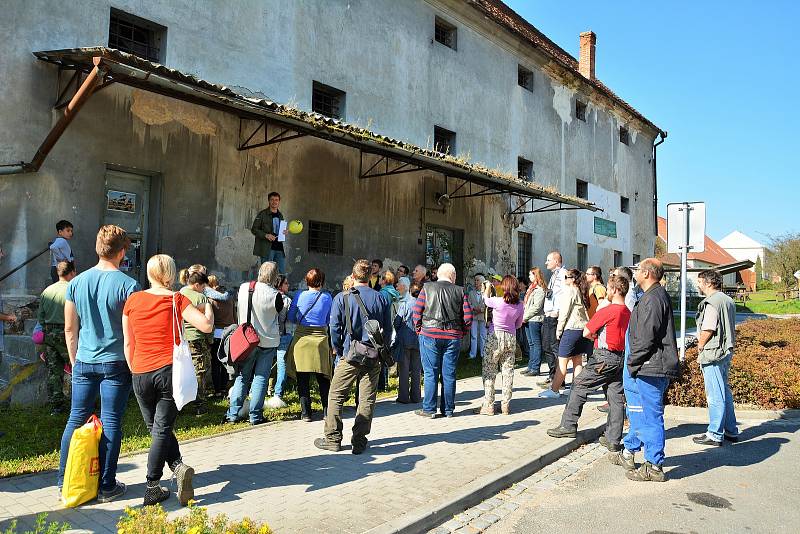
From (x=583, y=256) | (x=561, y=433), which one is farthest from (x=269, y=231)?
(x=583, y=256)

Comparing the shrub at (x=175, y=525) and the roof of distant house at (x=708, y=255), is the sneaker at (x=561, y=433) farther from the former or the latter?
the roof of distant house at (x=708, y=255)

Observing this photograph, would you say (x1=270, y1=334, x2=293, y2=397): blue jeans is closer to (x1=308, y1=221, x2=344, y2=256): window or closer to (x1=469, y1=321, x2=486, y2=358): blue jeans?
(x1=308, y1=221, x2=344, y2=256): window

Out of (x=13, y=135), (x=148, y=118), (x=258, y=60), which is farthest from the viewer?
(x=258, y=60)

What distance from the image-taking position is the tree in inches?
1962

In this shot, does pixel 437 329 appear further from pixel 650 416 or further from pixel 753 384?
pixel 753 384

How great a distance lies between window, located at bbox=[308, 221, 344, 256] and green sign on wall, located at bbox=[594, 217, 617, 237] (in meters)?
14.0

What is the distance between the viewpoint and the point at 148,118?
941 centimetres

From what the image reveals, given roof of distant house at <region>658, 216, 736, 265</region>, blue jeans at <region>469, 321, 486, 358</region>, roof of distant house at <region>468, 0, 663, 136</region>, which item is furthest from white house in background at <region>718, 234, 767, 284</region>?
blue jeans at <region>469, 321, 486, 358</region>

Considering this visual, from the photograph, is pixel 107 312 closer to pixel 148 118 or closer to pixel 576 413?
pixel 576 413

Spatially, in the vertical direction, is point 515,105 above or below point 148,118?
above

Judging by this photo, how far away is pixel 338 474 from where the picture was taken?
5.37 metres

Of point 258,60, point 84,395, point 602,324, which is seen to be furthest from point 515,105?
point 84,395

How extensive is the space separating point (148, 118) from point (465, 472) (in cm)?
743

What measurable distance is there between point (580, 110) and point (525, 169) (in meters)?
5.25
